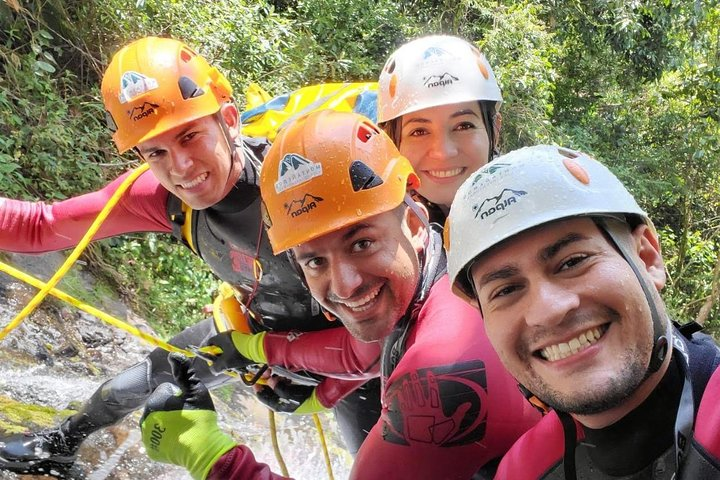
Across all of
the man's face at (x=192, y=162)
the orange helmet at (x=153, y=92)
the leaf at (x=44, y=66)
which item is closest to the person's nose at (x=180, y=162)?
the man's face at (x=192, y=162)

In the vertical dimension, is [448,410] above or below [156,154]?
below

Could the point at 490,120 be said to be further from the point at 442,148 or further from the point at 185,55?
the point at 185,55

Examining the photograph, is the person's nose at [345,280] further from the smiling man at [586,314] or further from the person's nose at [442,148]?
the person's nose at [442,148]

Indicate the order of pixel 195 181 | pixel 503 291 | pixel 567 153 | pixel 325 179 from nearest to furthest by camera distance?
1. pixel 503 291
2. pixel 567 153
3. pixel 325 179
4. pixel 195 181

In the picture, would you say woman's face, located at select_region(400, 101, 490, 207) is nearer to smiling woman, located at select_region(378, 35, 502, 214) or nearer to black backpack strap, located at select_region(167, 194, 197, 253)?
smiling woman, located at select_region(378, 35, 502, 214)

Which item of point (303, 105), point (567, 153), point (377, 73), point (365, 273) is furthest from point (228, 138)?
point (377, 73)

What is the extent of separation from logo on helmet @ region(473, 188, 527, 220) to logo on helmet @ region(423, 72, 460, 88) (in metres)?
1.75

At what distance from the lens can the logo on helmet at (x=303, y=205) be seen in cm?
203

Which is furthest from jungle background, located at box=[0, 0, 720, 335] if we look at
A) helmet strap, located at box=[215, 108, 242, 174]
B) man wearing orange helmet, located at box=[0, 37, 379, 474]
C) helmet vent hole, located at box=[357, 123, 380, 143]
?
helmet vent hole, located at box=[357, 123, 380, 143]

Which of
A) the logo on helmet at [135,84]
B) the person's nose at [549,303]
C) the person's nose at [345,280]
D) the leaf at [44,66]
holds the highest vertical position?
the leaf at [44,66]

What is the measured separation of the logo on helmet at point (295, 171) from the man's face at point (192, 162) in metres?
0.74

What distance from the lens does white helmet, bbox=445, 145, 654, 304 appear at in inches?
54.9

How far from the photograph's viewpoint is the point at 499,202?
4.75 ft

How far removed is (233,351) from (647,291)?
2132mm
